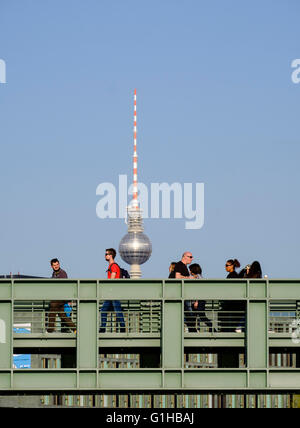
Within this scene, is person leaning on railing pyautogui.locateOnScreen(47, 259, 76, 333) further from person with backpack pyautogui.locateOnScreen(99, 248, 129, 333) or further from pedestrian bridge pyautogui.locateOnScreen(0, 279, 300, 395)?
person with backpack pyautogui.locateOnScreen(99, 248, 129, 333)

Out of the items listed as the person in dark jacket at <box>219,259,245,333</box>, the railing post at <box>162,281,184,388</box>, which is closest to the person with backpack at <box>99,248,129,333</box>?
the railing post at <box>162,281,184,388</box>

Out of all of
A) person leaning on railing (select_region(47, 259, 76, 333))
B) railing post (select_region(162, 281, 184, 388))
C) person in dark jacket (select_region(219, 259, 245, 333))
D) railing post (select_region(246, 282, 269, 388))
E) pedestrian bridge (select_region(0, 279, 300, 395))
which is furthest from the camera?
person in dark jacket (select_region(219, 259, 245, 333))

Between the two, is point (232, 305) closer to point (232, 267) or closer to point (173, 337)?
point (232, 267)

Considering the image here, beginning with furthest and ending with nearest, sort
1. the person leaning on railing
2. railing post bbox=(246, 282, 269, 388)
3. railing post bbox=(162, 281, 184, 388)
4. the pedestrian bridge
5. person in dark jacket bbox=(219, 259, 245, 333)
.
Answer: person in dark jacket bbox=(219, 259, 245, 333) < the person leaning on railing < railing post bbox=(246, 282, 269, 388) < railing post bbox=(162, 281, 184, 388) < the pedestrian bridge

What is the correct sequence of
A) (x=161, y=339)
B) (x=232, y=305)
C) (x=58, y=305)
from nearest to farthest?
(x=161, y=339) < (x=58, y=305) < (x=232, y=305)

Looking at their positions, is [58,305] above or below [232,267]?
below

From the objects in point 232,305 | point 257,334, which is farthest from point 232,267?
point 257,334

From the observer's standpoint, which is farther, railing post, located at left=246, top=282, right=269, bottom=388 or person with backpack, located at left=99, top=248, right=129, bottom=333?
person with backpack, located at left=99, top=248, right=129, bottom=333

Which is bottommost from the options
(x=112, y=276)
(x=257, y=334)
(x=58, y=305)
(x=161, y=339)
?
(x=161, y=339)

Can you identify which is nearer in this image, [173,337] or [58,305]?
[173,337]
